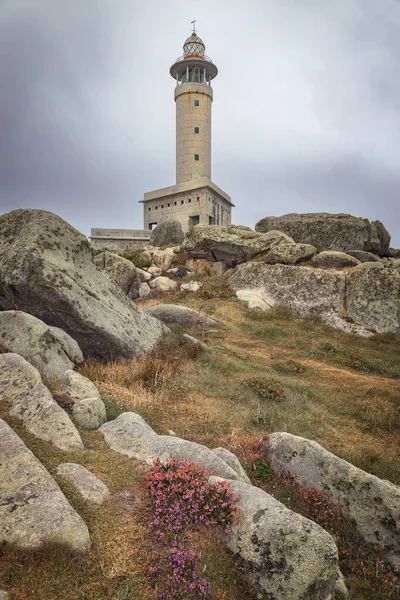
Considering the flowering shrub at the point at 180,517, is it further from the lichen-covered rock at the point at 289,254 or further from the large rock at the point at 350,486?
the lichen-covered rock at the point at 289,254

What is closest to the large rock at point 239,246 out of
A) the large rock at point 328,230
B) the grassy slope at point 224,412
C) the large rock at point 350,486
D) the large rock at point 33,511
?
the large rock at point 328,230

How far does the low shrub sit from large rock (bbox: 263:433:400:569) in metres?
3.75

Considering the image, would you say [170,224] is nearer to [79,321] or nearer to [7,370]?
[79,321]

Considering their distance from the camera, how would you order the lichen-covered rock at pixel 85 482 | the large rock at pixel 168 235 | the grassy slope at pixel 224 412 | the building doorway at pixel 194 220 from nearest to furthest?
the grassy slope at pixel 224 412, the lichen-covered rock at pixel 85 482, the large rock at pixel 168 235, the building doorway at pixel 194 220

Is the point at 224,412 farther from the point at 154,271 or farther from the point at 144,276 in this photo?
the point at 154,271

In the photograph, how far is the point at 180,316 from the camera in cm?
1742

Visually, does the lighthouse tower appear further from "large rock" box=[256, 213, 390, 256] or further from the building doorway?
"large rock" box=[256, 213, 390, 256]

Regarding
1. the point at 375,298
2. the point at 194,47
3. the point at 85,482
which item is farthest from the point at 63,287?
the point at 194,47

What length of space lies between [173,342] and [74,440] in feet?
27.9

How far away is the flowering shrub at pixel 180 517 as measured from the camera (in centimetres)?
346

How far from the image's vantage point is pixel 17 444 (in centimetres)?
461

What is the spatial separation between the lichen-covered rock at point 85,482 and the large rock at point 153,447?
0.90 m

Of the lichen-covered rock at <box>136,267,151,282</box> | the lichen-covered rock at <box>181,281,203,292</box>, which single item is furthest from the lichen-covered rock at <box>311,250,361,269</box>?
the lichen-covered rock at <box>136,267,151,282</box>

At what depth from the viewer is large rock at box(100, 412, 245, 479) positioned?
17.7ft
